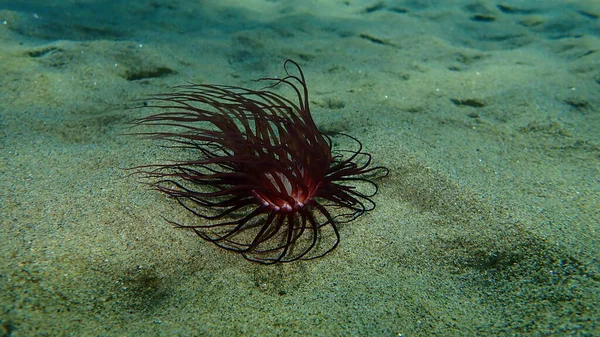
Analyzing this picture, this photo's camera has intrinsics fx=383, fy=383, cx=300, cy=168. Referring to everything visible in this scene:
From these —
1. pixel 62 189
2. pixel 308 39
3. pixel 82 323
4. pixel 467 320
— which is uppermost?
pixel 308 39


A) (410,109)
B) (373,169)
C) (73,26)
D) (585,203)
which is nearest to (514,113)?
(410,109)

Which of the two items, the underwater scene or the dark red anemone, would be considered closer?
the underwater scene

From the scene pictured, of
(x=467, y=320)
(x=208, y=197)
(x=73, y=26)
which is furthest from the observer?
(x=73, y=26)

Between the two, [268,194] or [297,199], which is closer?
[268,194]

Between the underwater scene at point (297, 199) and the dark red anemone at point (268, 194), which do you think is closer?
the underwater scene at point (297, 199)

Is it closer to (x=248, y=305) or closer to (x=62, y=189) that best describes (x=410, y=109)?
(x=248, y=305)

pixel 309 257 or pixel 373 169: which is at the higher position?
pixel 373 169

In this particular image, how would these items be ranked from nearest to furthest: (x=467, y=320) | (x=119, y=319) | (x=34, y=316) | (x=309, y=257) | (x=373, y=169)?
(x=34, y=316)
(x=119, y=319)
(x=467, y=320)
(x=309, y=257)
(x=373, y=169)

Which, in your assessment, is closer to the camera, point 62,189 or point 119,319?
point 119,319
